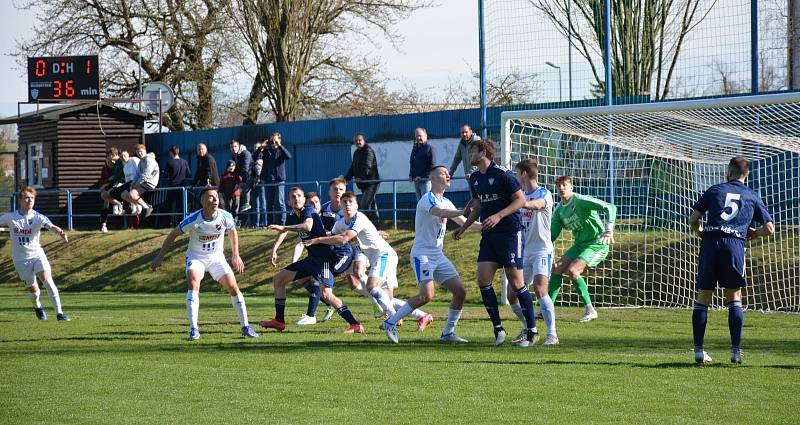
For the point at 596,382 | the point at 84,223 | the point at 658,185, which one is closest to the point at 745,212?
the point at 596,382

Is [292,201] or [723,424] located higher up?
[292,201]

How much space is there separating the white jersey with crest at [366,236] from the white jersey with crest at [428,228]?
1.65 metres

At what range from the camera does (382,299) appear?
14.2 metres

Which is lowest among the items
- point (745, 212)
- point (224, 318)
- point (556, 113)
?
point (224, 318)

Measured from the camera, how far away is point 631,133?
59.5 feet

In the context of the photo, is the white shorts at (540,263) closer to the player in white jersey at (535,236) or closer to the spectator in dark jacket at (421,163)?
the player in white jersey at (535,236)

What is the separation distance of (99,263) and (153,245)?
145 cm

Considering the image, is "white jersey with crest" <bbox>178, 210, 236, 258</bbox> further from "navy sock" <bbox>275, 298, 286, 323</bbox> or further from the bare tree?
the bare tree

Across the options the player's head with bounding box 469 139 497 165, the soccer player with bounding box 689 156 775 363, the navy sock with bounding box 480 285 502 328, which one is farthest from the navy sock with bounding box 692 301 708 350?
the player's head with bounding box 469 139 497 165

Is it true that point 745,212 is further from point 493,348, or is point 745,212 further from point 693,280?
point 693,280

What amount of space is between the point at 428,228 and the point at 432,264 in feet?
1.37

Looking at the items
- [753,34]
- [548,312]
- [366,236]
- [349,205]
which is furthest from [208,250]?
[753,34]

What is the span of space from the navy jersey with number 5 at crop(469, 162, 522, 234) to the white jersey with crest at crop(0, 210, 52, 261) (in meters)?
7.79

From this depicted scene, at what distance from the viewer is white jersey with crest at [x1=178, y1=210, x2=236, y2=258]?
44.6ft
